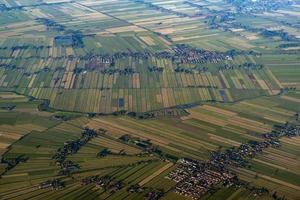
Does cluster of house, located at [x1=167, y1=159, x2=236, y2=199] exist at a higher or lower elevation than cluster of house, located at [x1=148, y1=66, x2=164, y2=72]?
lower

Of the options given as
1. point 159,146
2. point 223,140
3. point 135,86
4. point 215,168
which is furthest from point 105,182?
point 135,86

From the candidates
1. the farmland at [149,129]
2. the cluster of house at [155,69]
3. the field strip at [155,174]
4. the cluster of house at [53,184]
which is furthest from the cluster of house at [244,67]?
the cluster of house at [53,184]

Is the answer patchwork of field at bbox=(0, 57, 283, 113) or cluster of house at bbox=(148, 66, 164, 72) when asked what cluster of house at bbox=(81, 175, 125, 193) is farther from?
cluster of house at bbox=(148, 66, 164, 72)

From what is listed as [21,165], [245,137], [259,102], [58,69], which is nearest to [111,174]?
[21,165]

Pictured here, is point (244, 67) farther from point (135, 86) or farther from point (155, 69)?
point (135, 86)

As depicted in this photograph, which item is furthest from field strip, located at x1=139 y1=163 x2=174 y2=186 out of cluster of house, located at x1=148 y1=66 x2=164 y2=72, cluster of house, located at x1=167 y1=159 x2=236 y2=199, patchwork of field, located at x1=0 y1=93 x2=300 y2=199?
cluster of house, located at x1=148 y1=66 x2=164 y2=72

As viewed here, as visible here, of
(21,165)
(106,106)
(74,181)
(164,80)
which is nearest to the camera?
(74,181)

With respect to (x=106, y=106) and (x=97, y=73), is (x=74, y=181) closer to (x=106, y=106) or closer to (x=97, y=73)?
(x=106, y=106)
